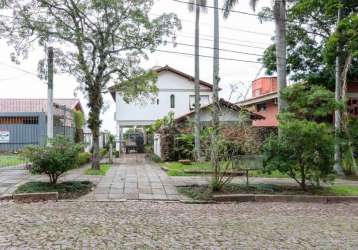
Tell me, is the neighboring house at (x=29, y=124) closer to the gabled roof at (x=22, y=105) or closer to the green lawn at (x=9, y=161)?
the gabled roof at (x=22, y=105)

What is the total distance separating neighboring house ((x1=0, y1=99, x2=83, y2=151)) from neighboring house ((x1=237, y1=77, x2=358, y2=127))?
10227mm

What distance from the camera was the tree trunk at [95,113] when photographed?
60.8 feet

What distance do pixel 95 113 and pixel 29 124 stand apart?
35.9 ft

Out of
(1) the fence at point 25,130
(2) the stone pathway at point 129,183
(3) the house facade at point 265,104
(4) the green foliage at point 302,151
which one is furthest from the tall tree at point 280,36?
(1) the fence at point 25,130

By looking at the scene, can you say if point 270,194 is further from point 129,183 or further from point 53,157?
point 53,157

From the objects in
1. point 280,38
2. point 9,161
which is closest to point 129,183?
point 9,161

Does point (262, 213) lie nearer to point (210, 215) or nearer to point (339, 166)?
point (210, 215)

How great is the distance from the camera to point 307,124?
12.9 m

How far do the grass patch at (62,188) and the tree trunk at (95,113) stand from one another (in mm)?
5308

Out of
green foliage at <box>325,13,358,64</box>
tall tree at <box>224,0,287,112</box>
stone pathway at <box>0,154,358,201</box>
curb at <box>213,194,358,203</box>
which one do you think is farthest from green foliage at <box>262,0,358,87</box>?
curb at <box>213,194,358,203</box>

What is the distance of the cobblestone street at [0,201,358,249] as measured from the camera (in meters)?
7.10

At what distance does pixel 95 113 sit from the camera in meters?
19.1

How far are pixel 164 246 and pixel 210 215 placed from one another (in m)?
3.04

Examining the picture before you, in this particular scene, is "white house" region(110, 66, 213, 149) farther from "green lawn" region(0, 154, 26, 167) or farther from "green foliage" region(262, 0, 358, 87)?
"green lawn" region(0, 154, 26, 167)
